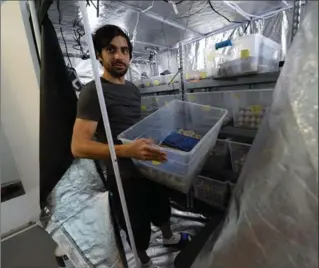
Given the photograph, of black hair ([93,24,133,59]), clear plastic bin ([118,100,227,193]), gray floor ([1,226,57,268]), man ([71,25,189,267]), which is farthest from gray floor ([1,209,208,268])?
black hair ([93,24,133,59])

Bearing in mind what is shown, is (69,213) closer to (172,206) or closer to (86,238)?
(86,238)

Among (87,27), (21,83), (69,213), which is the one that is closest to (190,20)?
(87,27)

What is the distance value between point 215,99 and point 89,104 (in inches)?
17.8

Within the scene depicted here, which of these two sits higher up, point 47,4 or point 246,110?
point 47,4

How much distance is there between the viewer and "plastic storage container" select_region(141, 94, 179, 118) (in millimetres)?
811

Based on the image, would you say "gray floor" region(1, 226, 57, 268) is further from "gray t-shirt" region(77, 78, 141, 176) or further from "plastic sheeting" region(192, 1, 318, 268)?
"plastic sheeting" region(192, 1, 318, 268)

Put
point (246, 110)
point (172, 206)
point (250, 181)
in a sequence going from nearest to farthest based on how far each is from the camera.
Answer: point (250, 181) < point (246, 110) < point (172, 206)

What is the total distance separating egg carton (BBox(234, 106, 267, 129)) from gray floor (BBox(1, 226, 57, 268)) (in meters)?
1.04

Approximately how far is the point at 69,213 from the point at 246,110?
777 millimetres

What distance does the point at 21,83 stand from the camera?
2.18 feet

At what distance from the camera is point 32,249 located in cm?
103

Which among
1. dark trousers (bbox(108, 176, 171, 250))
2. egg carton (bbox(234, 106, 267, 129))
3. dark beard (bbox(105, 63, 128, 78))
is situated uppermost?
dark beard (bbox(105, 63, 128, 78))

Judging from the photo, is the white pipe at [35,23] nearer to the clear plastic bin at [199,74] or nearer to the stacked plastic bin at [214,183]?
the clear plastic bin at [199,74]

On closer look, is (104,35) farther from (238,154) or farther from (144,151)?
(238,154)
